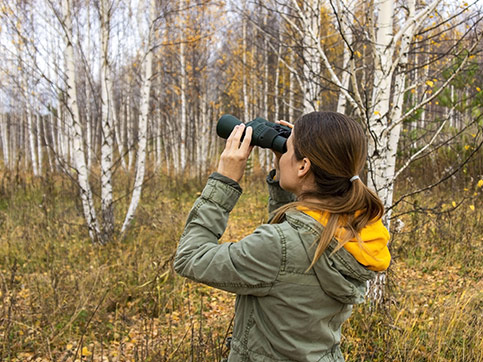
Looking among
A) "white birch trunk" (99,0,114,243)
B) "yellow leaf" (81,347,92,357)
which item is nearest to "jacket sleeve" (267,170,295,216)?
"yellow leaf" (81,347,92,357)

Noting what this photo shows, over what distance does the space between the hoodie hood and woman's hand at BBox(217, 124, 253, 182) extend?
0.21 metres

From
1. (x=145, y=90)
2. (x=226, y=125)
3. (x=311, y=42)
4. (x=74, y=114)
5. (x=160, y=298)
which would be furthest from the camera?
(x=145, y=90)

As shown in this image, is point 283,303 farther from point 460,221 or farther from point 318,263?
point 460,221

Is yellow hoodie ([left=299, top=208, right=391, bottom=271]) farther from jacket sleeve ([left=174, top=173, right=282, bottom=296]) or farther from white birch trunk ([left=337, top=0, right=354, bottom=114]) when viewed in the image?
white birch trunk ([left=337, top=0, right=354, bottom=114])

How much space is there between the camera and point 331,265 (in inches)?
41.7

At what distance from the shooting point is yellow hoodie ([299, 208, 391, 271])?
41.9 inches

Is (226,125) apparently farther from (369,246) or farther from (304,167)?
(369,246)

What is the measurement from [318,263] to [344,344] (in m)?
1.88

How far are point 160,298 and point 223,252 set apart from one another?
2.75 m

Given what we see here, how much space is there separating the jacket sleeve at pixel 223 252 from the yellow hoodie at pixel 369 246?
0.15 m

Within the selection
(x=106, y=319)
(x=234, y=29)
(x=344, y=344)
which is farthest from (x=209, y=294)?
(x=234, y=29)

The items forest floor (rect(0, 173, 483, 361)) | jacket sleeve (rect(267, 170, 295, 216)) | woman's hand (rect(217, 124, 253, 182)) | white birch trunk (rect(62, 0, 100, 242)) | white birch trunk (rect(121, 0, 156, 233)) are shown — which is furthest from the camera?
white birch trunk (rect(121, 0, 156, 233))

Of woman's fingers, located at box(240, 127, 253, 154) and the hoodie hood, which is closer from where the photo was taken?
the hoodie hood

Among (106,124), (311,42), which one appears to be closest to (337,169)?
(311,42)
